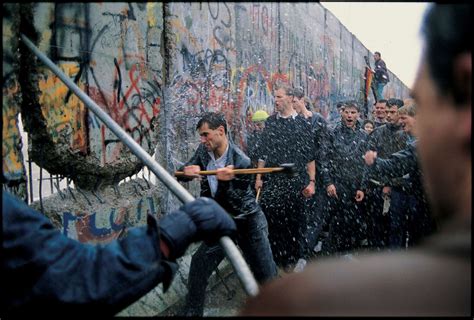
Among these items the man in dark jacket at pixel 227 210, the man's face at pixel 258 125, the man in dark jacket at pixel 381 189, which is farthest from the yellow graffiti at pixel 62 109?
the man's face at pixel 258 125

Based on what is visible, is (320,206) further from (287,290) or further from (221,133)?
(287,290)

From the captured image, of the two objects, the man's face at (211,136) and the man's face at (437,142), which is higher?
the man's face at (437,142)

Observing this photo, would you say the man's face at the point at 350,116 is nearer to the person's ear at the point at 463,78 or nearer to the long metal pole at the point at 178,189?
the long metal pole at the point at 178,189

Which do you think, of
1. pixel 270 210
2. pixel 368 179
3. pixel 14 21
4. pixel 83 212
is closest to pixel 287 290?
pixel 14 21

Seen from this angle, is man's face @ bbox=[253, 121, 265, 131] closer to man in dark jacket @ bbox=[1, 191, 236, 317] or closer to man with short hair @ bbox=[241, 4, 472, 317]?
man in dark jacket @ bbox=[1, 191, 236, 317]

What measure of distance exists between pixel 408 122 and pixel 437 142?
17.4 ft

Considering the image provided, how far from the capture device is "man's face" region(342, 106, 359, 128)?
7008mm

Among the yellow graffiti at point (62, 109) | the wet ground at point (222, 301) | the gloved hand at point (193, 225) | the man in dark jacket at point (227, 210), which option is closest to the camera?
the gloved hand at point (193, 225)

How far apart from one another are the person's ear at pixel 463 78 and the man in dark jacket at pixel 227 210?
3524 millimetres

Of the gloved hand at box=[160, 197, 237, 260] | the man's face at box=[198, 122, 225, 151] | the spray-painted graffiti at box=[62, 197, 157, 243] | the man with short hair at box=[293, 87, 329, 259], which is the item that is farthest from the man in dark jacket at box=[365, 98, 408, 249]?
the gloved hand at box=[160, 197, 237, 260]

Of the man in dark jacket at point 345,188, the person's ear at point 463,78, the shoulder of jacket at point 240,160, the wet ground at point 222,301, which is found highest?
the person's ear at point 463,78

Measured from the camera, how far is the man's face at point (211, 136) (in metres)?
4.48

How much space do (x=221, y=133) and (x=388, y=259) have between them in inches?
149

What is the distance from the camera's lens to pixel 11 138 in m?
2.97
